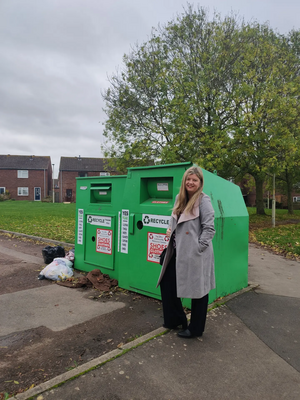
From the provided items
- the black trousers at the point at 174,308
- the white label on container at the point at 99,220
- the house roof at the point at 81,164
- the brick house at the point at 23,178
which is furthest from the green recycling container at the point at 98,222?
the house roof at the point at 81,164

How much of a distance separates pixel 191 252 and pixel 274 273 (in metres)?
4.21

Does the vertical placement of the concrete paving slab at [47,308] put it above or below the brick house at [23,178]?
below

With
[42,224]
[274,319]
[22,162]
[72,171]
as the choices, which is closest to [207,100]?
[42,224]

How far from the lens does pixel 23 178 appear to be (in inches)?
2048

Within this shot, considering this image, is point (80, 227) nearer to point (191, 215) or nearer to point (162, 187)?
point (162, 187)

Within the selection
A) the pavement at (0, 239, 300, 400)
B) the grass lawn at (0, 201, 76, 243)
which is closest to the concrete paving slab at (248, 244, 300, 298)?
the pavement at (0, 239, 300, 400)

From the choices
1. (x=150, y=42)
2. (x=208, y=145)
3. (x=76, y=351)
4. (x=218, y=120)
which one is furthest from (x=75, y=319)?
(x=150, y=42)

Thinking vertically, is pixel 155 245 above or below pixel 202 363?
above

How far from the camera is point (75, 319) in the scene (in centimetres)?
377

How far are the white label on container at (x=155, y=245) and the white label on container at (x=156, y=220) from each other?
0.12 m

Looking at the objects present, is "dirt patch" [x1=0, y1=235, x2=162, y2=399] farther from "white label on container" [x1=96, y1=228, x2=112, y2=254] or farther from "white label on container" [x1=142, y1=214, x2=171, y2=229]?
"white label on container" [x1=142, y1=214, x2=171, y2=229]

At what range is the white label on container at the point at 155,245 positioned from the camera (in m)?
4.15

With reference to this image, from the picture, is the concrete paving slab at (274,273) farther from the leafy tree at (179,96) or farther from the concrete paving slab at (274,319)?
the leafy tree at (179,96)

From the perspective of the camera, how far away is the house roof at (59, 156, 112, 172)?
5559 centimetres
